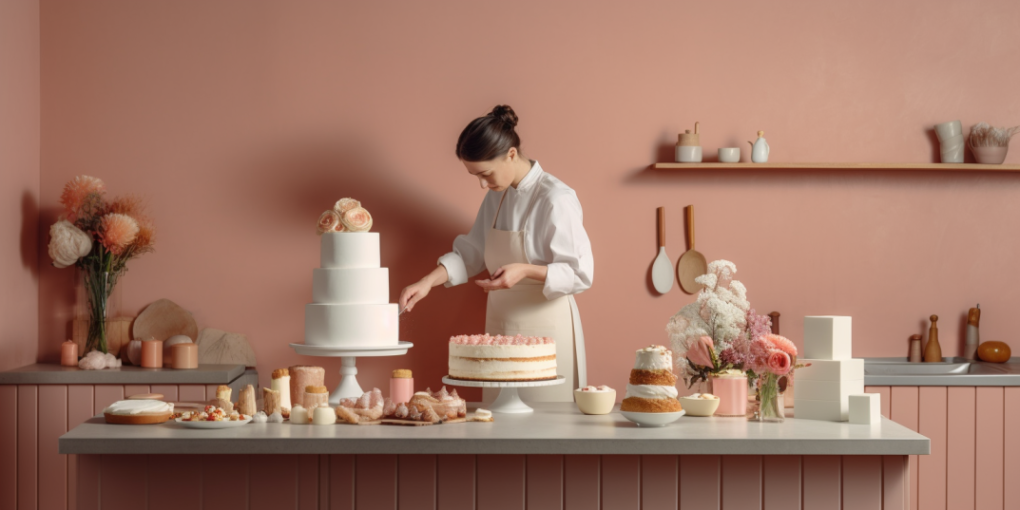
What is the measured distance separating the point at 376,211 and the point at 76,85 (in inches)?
53.5

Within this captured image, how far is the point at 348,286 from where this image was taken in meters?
2.71

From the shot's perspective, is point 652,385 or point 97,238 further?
point 97,238

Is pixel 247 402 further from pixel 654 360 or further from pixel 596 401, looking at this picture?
pixel 654 360

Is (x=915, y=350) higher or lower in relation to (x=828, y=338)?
lower

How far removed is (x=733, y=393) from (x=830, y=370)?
0.83 feet

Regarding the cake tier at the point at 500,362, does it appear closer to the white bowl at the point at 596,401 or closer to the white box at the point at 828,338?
the white bowl at the point at 596,401

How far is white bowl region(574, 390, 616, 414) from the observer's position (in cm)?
230

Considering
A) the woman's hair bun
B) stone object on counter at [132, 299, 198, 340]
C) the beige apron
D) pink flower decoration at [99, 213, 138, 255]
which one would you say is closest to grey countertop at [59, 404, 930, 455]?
the beige apron

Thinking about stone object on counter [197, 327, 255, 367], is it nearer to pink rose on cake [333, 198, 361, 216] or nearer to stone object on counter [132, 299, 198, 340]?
stone object on counter [132, 299, 198, 340]

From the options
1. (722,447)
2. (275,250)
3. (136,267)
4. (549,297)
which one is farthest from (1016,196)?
(136,267)

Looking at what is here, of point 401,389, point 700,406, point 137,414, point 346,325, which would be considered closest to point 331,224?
point 346,325

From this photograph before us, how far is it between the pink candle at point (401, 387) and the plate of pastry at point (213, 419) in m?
0.41

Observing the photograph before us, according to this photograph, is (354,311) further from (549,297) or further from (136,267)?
(136,267)

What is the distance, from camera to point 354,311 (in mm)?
2658
